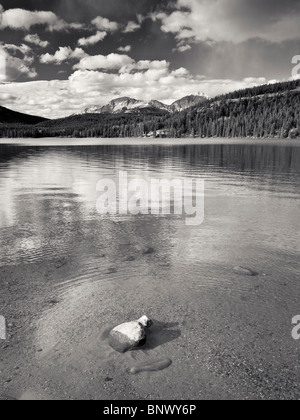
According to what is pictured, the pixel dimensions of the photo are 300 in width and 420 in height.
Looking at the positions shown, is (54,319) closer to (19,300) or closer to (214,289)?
(19,300)

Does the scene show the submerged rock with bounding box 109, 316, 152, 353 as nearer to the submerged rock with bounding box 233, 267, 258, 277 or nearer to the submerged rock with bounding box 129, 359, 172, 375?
the submerged rock with bounding box 129, 359, 172, 375

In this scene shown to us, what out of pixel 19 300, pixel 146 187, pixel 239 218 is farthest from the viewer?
pixel 146 187

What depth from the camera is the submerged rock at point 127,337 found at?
22.5 feet

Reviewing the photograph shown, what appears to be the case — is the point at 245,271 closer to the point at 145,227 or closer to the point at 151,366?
the point at 151,366

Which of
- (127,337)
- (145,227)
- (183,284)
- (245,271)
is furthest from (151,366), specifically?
(145,227)

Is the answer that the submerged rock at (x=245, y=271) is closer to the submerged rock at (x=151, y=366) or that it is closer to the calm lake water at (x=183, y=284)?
the calm lake water at (x=183, y=284)

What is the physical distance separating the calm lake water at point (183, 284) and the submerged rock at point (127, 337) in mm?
266

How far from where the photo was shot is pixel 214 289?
9461mm

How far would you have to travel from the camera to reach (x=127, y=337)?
697 centimetres

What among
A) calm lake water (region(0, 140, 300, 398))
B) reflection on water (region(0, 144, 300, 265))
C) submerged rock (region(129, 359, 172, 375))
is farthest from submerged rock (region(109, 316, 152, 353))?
reflection on water (region(0, 144, 300, 265))

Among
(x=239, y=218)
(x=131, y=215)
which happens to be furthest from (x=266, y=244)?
(x=131, y=215)

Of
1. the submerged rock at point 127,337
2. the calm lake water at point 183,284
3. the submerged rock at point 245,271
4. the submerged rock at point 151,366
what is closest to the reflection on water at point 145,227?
the calm lake water at point 183,284
